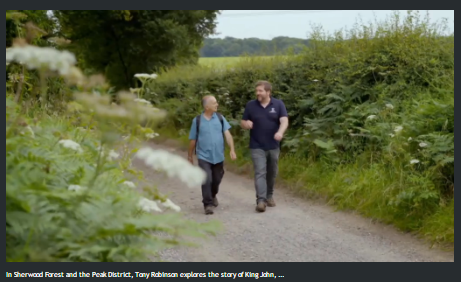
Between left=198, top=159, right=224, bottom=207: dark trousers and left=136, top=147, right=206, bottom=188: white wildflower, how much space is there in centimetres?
686

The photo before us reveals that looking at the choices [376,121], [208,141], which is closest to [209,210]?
[208,141]

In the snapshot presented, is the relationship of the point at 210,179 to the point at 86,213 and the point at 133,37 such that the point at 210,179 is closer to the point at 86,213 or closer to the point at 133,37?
the point at 86,213

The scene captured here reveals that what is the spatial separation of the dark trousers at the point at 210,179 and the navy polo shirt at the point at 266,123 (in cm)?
73

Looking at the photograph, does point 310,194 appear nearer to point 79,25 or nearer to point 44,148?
point 44,148

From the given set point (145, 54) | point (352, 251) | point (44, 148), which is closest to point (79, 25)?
point (145, 54)

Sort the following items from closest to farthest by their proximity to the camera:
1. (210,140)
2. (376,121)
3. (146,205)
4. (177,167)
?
(177,167) < (146,205) < (210,140) < (376,121)

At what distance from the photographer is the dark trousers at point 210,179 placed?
1070 cm

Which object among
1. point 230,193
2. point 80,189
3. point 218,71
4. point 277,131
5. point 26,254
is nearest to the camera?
point 26,254

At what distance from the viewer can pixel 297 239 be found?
8.99 meters

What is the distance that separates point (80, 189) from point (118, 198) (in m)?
0.25

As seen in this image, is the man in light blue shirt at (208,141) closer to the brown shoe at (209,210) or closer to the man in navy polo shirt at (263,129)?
the brown shoe at (209,210)

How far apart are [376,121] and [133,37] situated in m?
21.7

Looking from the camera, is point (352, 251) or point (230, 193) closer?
point (352, 251)

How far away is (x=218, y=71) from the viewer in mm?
20641
